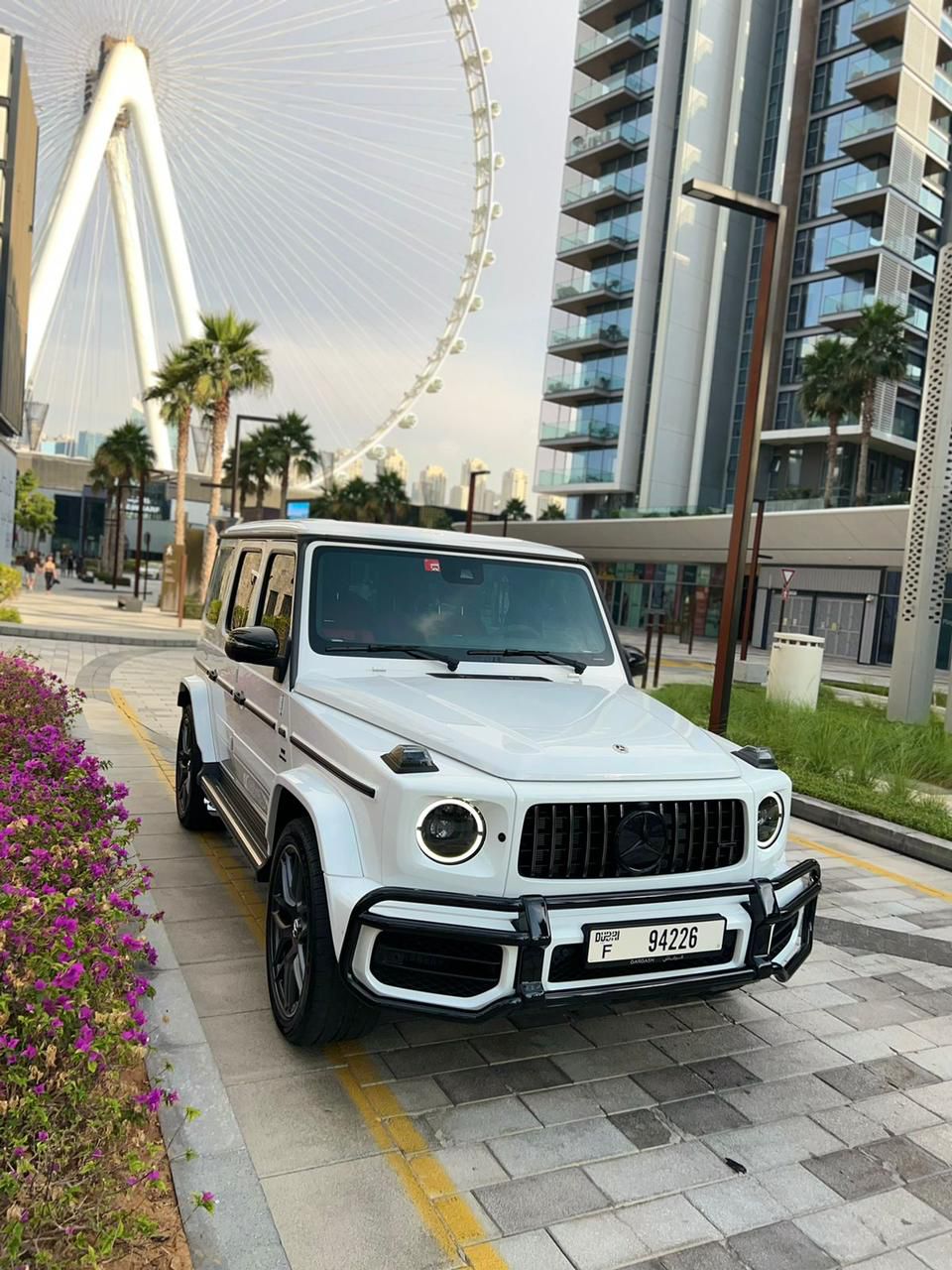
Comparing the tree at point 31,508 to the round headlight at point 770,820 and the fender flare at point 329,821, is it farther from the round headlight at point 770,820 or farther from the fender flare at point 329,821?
the round headlight at point 770,820

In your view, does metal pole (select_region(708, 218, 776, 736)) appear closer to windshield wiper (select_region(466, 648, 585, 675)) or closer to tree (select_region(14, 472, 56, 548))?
windshield wiper (select_region(466, 648, 585, 675))

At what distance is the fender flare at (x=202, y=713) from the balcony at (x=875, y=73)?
5166 cm

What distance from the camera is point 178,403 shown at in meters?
33.1

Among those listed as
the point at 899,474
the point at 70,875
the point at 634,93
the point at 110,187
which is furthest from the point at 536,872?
the point at 634,93

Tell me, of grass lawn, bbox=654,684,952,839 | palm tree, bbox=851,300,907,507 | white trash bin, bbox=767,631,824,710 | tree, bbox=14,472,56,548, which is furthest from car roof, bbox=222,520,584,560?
tree, bbox=14,472,56,548

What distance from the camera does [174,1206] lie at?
261 cm

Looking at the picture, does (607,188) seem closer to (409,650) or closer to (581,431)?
(581,431)

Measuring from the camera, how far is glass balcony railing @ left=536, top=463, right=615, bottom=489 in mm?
55438

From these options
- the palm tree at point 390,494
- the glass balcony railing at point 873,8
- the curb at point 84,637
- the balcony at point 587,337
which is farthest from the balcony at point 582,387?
the curb at point 84,637

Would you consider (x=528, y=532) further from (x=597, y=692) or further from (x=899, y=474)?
(x=597, y=692)

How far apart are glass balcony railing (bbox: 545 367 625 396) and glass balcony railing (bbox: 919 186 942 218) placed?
1671 cm

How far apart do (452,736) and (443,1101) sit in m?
1.26

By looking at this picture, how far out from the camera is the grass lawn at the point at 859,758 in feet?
27.9

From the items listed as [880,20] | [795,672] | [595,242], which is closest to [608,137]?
[595,242]
